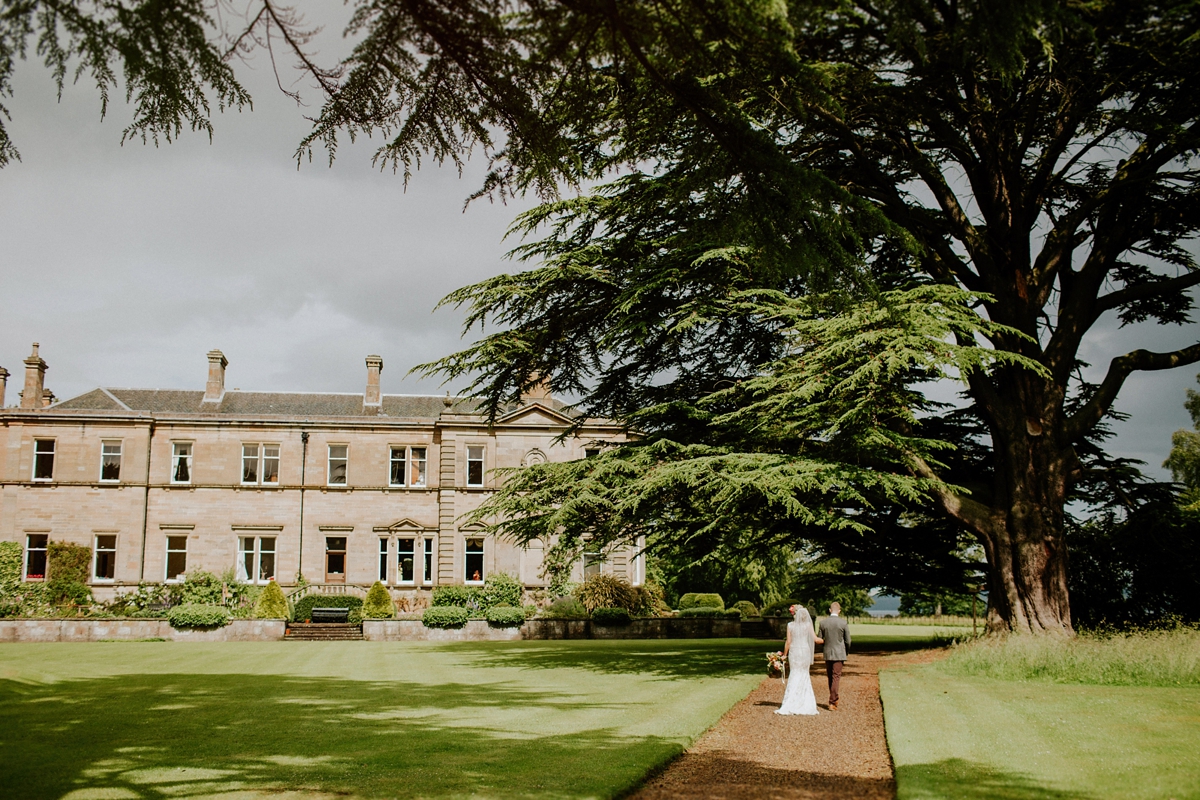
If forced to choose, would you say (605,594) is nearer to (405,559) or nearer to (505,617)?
(505,617)

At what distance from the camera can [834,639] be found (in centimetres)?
1183

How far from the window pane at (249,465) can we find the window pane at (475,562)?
31.9 feet

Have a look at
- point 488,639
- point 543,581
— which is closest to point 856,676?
point 488,639

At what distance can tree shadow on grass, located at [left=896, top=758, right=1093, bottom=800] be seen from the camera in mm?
6633

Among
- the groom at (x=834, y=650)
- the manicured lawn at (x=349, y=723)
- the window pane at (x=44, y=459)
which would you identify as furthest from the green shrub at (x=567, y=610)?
the window pane at (x=44, y=459)

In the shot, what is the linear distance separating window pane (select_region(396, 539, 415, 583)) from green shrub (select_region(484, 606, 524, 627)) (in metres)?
11.2

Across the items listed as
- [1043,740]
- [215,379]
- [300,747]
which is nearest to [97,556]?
[215,379]

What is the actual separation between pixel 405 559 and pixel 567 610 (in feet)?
31.4

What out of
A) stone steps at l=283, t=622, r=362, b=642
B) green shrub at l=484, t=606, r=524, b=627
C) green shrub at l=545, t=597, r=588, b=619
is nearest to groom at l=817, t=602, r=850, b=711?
green shrub at l=484, t=606, r=524, b=627

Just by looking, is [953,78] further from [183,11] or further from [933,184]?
[183,11]

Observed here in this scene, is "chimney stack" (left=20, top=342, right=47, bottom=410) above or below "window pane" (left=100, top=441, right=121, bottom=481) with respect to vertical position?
above

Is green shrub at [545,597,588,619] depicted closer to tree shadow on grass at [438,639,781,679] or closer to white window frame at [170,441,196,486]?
tree shadow on grass at [438,639,781,679]

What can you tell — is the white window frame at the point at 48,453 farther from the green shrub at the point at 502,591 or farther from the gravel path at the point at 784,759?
the gravel path at the point at 784,759

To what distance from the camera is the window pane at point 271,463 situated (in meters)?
38.2
